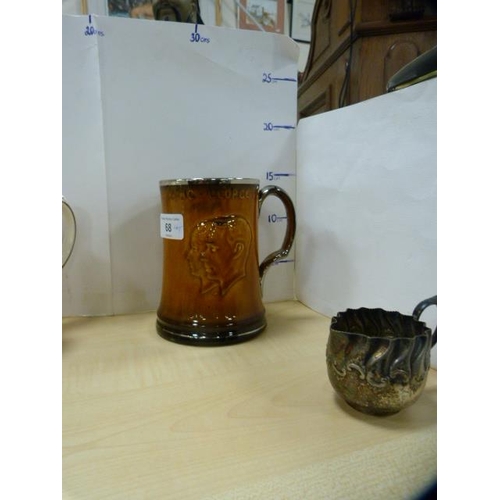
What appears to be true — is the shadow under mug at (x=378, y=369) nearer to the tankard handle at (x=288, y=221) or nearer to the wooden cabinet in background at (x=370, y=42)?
the tankard handle at (x=288, y=221)

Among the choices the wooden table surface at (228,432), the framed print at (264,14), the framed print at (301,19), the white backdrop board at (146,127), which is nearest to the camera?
the wooden table surface at (228,432)

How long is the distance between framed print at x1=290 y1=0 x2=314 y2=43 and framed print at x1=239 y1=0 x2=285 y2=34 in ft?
0.24

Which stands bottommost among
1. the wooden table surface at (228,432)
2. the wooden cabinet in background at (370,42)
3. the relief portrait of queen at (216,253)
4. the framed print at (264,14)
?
the wooden table surface at (228,432)

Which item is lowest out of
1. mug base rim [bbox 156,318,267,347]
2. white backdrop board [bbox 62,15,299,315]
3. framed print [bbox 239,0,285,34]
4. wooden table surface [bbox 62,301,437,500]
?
wooden table surface [bbox 62,301,437,500]

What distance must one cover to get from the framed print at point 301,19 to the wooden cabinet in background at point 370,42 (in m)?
0.46

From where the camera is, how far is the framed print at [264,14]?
3.72 feet

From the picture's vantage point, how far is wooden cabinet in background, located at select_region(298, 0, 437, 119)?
0.73 meters

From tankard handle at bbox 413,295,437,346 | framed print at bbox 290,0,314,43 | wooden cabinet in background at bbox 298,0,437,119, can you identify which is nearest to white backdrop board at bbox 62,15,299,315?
wooden cabinet in background at bbox 298,0,437,119

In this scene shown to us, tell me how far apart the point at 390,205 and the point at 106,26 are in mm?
472

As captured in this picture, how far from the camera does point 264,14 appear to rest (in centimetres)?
121

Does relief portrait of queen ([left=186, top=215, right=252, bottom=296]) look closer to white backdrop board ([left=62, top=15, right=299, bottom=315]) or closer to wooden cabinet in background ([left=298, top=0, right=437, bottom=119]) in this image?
white backdrop board ([left=62, top=15, right=299, bottom=315])

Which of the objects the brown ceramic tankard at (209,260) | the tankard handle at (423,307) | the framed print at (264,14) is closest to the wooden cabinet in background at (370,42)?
the framed print at (264,14)
